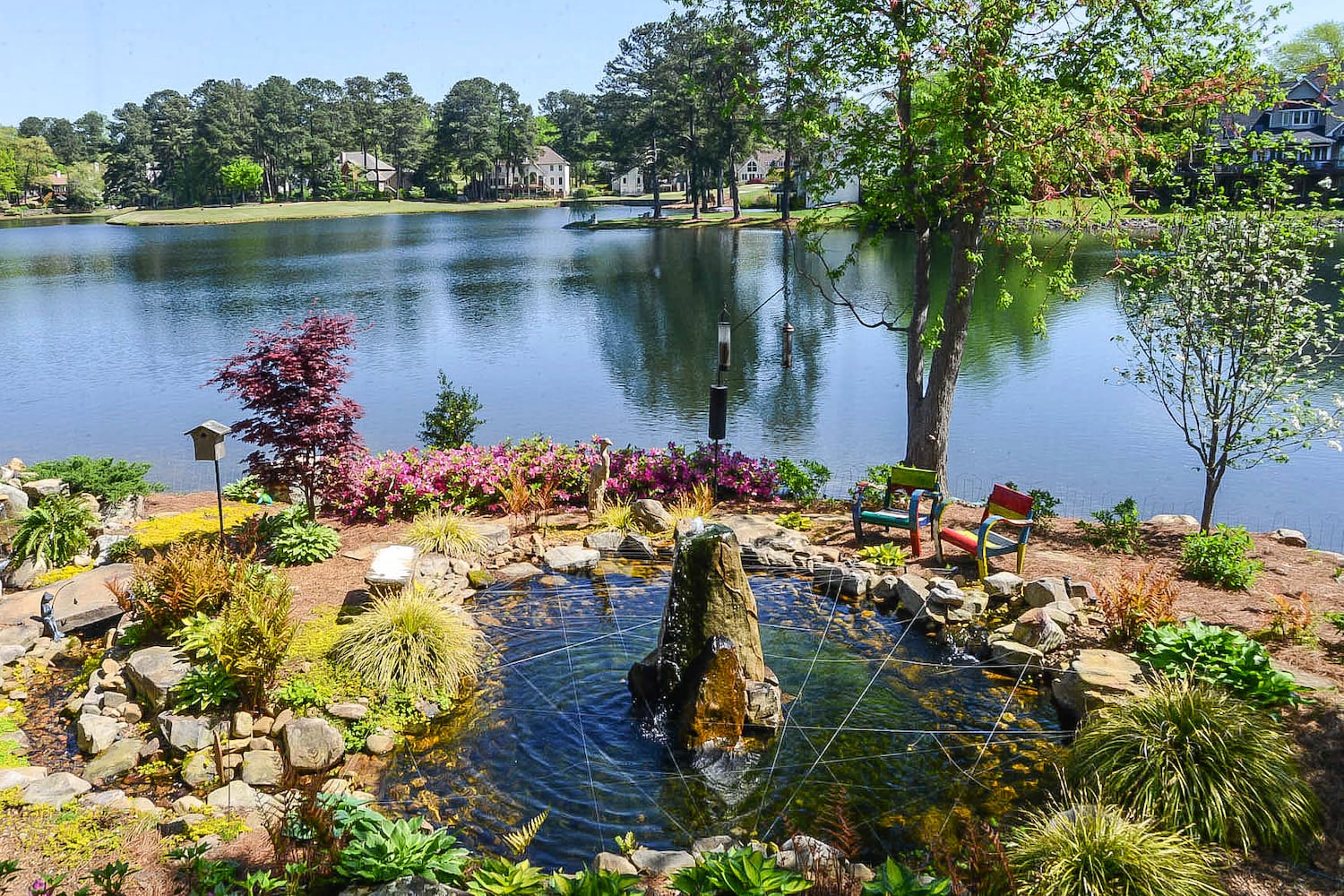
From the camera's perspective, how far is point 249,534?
1105cm

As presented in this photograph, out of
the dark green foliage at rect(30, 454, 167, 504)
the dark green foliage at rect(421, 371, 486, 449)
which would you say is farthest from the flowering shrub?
the dark green foliage at rect(30, 454, 167, 504)

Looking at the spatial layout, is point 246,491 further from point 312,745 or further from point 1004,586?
point 1004,586

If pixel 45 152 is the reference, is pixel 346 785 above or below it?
below

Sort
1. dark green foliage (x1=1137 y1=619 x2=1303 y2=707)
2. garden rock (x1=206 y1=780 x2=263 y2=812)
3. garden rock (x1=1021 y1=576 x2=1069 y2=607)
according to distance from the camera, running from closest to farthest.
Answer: garden rock (x1=206 y1=780 x2=263 y2=812) → dark green foliage (x1=1137 y1=619 x2=1303 y2=707) → garden rock (x1=1021 y1=576 x2=1069 y2=607)

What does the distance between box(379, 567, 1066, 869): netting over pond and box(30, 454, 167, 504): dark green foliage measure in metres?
6.57

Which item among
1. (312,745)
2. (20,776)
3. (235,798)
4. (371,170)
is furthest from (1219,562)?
(371,170)

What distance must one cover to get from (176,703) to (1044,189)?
1106cm

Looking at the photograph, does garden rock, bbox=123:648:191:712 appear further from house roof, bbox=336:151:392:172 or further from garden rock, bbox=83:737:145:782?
house roof, bbox=336:151:392:172

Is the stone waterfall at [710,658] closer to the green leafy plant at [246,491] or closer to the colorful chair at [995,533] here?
the colorful chair at [995,533]

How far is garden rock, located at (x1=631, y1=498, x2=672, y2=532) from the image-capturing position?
12.0 metres

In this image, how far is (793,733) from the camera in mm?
7547

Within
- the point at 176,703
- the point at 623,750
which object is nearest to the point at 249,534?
the point at 176,703

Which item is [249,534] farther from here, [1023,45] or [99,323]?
[99,323]

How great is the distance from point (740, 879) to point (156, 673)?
5.46 m
